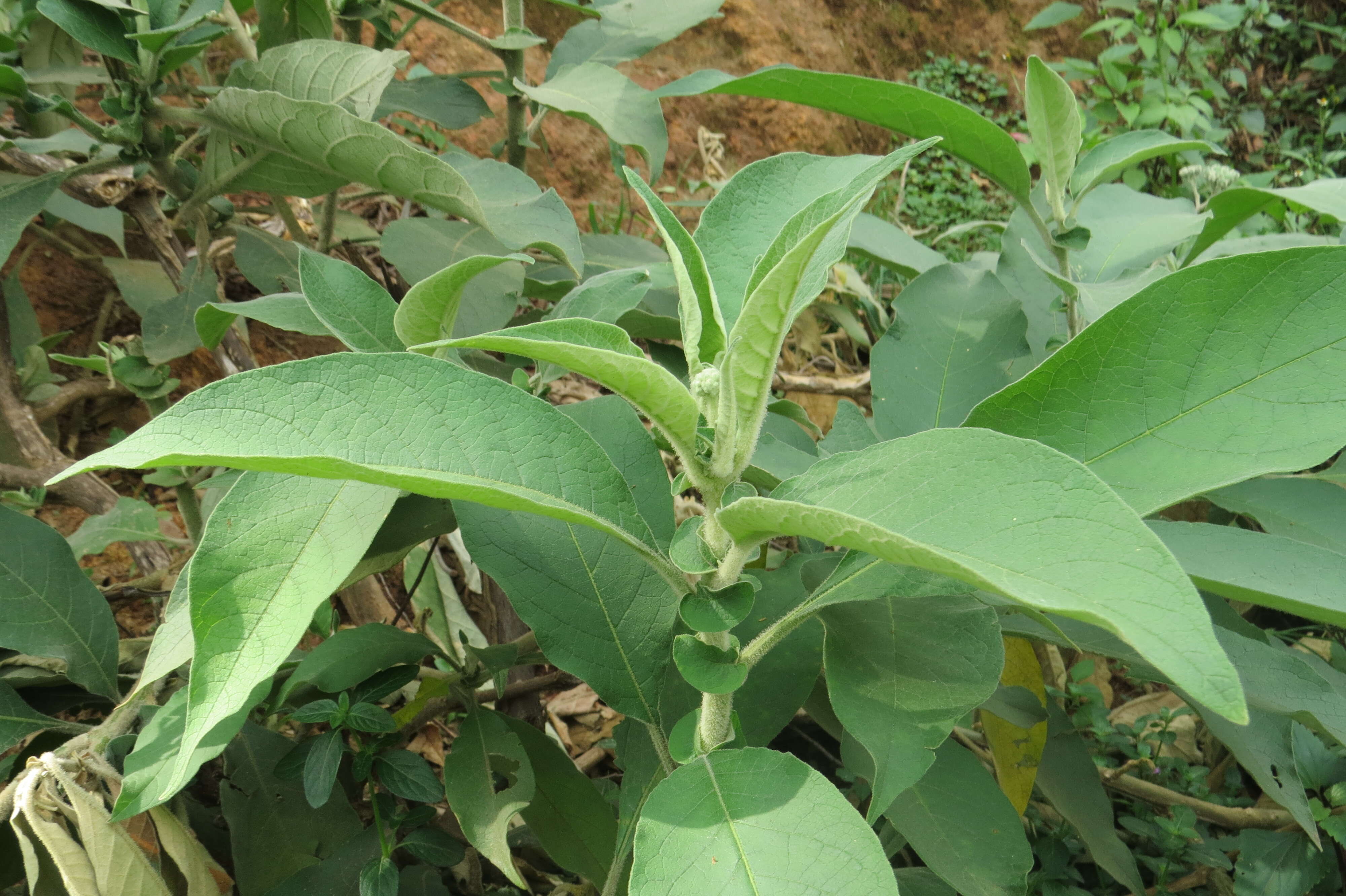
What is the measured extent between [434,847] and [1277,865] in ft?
3.07

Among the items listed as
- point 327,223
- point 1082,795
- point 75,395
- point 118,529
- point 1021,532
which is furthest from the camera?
point 75,395

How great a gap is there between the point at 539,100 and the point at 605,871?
0.98 metres

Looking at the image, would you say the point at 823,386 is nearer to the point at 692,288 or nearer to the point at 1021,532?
the point at 692,288

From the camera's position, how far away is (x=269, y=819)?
0.96 m

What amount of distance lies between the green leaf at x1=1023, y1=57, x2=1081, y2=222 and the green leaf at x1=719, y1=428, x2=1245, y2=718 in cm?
62

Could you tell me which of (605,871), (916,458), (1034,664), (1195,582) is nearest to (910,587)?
(916,458)

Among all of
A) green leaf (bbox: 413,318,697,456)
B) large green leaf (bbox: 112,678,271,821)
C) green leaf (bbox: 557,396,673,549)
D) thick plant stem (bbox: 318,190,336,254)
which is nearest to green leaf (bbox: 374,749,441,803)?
large green leaf (bbox: 112,678,271,821)

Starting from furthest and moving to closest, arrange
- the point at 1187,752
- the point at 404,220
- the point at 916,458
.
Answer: the point at 1187,752
the point at 404,220
the point at 916,458

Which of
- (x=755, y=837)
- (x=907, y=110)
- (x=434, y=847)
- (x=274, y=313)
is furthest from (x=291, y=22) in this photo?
(x=755, y=837)

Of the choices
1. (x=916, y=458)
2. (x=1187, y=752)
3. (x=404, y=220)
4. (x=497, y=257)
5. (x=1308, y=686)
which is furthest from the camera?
(x=1187, y=752)

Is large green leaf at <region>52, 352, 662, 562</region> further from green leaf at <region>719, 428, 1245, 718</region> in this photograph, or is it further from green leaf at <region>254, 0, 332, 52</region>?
green leaf at <region>254, 0, 332, 52</region>

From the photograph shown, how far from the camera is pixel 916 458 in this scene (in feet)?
1.75

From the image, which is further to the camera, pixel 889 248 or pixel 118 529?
pixel 889 248

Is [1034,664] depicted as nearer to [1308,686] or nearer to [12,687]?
[1308,686]
